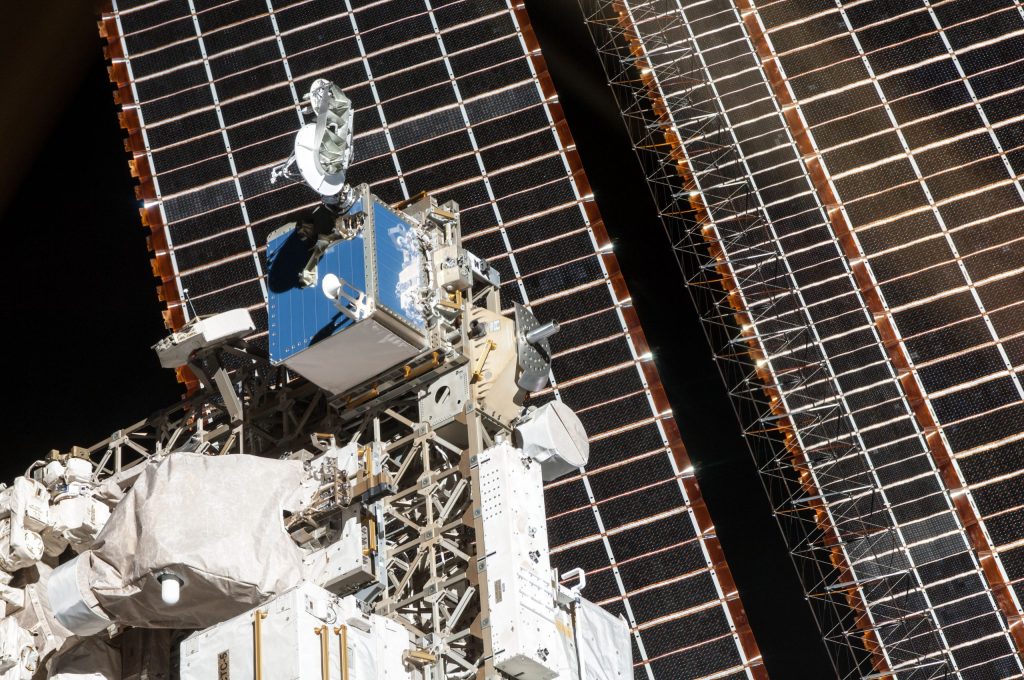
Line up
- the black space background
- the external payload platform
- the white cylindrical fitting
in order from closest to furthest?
the white cylindrical fitting, the external payload platform, the black space background

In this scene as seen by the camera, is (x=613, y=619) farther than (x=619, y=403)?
No

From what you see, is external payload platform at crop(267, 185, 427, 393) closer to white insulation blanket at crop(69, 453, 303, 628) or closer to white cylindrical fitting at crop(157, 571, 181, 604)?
white insulation blanket at crop(69, 453, 303, 628)

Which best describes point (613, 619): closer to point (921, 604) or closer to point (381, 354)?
point (381, 354)

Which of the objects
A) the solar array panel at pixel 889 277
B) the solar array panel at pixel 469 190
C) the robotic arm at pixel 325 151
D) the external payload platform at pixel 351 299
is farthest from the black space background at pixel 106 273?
the external payload platform at pixel 351 299

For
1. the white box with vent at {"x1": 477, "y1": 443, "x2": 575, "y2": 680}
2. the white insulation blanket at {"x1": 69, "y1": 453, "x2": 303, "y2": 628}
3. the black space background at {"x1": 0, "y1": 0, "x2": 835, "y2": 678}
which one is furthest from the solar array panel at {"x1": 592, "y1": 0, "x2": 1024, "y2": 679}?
the white insulation blanket at {"x1": 69, "y1": 453, "x2": 303, "y2": 628}

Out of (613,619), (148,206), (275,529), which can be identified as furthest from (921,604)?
→ (148,206)

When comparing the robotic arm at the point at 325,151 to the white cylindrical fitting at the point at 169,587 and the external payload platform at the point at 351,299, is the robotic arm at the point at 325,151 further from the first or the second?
the white cylindrical fitting at the point at 169,587
